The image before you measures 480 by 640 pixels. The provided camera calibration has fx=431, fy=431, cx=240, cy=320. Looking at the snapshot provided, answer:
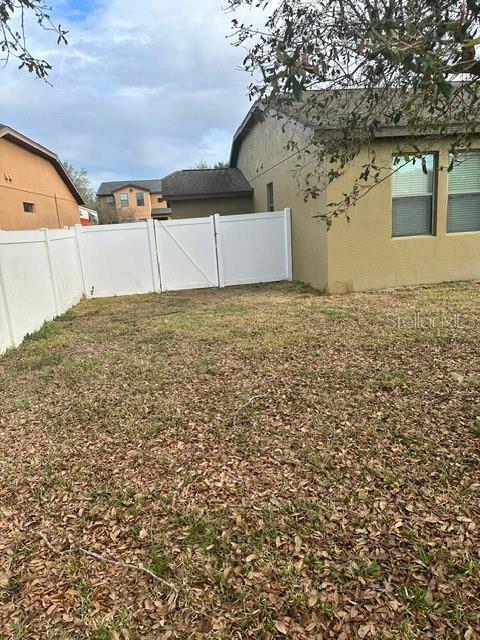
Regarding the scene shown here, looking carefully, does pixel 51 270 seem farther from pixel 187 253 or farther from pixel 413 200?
pixel 413 200

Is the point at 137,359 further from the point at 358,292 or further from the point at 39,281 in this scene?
the point at 358,292

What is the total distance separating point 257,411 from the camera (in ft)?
12.2

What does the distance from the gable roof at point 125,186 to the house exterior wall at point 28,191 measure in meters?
32.5

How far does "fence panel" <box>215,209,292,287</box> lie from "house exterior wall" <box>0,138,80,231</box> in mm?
6605

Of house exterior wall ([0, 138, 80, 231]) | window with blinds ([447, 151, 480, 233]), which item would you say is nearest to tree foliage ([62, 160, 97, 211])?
house exterior wall ([0, 138, 80, 231])

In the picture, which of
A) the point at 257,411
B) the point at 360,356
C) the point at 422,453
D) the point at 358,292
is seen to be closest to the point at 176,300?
the point at 358,292

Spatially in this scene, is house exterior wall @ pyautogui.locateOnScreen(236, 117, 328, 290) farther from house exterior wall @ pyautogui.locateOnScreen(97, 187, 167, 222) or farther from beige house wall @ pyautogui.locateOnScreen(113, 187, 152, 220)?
beige house wall @ pyautogui.locateOnScreen(113, 187, 152, 220)

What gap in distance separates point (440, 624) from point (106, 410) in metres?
3.00

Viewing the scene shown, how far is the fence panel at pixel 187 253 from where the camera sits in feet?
34.8

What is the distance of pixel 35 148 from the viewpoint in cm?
1504

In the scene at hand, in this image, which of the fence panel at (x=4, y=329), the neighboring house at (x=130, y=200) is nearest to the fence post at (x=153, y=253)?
the fence panel at (x=4, y=329)

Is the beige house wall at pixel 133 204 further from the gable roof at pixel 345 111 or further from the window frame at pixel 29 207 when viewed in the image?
the gable roof at pixel 345 111

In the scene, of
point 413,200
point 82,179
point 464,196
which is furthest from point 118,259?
point 82,179

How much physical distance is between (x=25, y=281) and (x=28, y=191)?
10.1m
